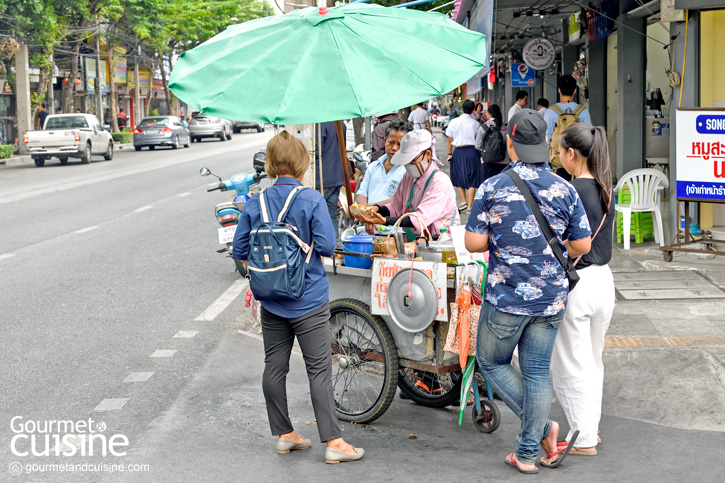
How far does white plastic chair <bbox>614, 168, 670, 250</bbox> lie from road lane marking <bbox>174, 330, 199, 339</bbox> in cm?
539

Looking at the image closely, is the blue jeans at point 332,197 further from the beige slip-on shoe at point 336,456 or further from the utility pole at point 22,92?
the utility pole at point 22,92

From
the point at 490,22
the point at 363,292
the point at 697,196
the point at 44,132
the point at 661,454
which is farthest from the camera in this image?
the point at 44,132

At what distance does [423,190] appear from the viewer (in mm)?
5504

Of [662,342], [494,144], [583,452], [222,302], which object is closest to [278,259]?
[583,452]

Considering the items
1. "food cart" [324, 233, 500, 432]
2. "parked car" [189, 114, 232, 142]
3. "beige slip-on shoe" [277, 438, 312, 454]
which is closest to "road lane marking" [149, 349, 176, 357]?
"food cart" [324, 233, 500, 432]

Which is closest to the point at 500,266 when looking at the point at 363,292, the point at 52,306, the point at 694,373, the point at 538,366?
the point at 538,366

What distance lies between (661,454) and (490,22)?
4721 mm

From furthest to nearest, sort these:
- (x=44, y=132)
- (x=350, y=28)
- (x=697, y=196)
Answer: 1. (x=44, y=132)
2. (x=697, y=196)
3. (x=350, y=28)

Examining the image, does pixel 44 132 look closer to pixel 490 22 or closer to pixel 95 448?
pixel 490 22

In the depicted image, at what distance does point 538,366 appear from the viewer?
4.33 metres

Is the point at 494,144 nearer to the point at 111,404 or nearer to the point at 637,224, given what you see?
the point at 637,224

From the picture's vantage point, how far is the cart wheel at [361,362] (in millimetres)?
5047

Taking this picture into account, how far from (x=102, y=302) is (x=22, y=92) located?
27787mm

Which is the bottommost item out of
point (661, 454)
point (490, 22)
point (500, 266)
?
point (661, 454)
